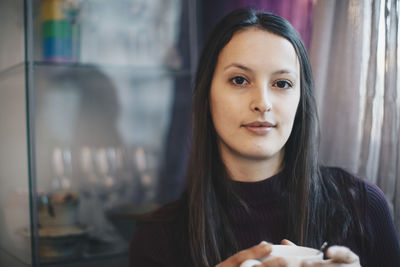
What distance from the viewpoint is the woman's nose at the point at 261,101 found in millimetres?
867

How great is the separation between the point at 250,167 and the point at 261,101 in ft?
0.51

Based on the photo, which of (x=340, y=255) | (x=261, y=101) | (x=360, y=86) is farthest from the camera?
(x=360, y=86)

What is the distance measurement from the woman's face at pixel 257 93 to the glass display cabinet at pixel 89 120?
75 centimetres

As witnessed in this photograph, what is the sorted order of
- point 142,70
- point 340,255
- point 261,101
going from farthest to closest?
point 142,70 → point 261,101 → point 340,255

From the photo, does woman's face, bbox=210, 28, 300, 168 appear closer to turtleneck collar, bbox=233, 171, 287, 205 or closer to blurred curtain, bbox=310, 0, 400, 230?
turtleneck collar, bbox=233, 171, 287, 205

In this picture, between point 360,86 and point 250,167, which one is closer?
point 250,167

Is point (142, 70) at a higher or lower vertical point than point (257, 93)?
higher

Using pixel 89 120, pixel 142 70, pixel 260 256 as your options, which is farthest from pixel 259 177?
pixel 89 120

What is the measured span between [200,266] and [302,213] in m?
0.24

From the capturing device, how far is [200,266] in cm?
90

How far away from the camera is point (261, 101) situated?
0.87 metres

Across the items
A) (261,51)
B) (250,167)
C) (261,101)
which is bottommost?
(250,167)

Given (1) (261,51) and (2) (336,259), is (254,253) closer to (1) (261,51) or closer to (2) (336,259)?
(2) (336,259)

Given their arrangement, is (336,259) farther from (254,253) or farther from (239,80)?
(239,80)
